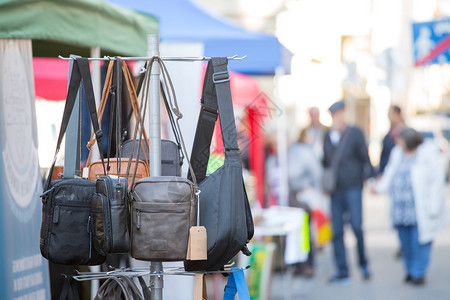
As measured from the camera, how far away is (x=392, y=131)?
10000mm

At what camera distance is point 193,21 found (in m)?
7.73

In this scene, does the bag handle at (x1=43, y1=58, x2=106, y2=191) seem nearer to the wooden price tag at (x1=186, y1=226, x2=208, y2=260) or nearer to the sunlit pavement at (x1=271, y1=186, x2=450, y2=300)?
the wooden price tag at (x1=186, y1=226, x2=208, y2=260)

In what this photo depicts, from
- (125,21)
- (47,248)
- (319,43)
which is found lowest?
(47,248)

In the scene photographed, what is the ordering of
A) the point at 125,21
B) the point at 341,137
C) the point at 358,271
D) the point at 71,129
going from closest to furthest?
the point at 71,129 → the point at 125,21 → the point at 341,137 → the point at 358,271

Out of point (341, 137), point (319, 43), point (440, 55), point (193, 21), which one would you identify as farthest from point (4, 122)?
point (319, 43)

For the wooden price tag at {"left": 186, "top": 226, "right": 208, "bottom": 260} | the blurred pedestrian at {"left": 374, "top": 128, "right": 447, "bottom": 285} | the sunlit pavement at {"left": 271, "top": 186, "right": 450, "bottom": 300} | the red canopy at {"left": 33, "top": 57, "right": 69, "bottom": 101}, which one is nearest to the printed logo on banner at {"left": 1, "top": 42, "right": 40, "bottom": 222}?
the wooden price tag at {"left": 186, "top": 226, "right": 208, "bottom": 260}

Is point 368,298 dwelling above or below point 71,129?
below

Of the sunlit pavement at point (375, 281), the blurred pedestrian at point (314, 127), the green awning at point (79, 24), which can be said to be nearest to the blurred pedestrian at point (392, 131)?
the blurred pedestrian at point (314, 127)

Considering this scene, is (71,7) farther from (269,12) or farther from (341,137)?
(269,12)

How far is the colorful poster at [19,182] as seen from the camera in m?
3.71

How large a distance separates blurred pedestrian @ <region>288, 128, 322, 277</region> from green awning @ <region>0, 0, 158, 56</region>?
457 cm

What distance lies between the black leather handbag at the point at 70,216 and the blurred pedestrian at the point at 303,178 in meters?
6.37

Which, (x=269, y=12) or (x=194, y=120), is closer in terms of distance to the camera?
(x=194, y=120)

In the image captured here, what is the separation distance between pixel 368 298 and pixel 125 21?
14.4 feet
